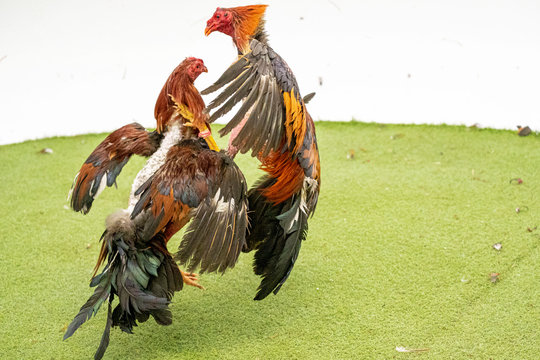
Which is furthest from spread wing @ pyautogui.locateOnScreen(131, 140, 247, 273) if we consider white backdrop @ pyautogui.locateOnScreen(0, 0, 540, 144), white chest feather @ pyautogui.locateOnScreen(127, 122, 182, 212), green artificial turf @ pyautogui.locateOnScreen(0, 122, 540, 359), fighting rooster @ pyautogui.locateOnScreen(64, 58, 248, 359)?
white backdrop @ pyautogui.locateOnScreen(0, 0, 540, 144)

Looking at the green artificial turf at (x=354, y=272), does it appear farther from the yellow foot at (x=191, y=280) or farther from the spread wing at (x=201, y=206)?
the spread wing at (x=201, y=206)

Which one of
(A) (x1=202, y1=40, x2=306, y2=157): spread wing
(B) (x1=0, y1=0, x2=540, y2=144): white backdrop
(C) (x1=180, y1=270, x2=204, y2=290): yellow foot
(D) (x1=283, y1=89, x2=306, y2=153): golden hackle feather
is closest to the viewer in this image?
(A) (x1=202, y1=40, x2=306, y2=157): spread wing

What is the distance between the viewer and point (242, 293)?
101 inches

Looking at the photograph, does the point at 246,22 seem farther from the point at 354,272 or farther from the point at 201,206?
the point at 354,272

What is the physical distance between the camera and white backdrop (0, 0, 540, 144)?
4355mm

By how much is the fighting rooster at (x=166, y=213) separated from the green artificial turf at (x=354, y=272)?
0.96 feet

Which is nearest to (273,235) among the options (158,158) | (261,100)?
(158,158)

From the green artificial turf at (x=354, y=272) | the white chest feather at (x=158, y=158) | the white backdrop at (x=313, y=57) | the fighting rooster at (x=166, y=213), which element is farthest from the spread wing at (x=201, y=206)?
the white backdrop at (x=313, y=57)

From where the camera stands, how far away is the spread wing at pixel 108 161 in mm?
2205

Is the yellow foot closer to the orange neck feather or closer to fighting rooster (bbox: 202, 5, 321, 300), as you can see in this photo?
fighting rooster (bbox: 202, 5, 321, 300)

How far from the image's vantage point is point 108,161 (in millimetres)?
2221

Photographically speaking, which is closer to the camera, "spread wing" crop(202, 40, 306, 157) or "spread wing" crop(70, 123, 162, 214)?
"spread wing" crop(202, 40, 306, 157)

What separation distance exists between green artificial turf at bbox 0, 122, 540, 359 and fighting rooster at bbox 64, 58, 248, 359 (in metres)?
0.29

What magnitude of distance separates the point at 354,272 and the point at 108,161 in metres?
1.22
